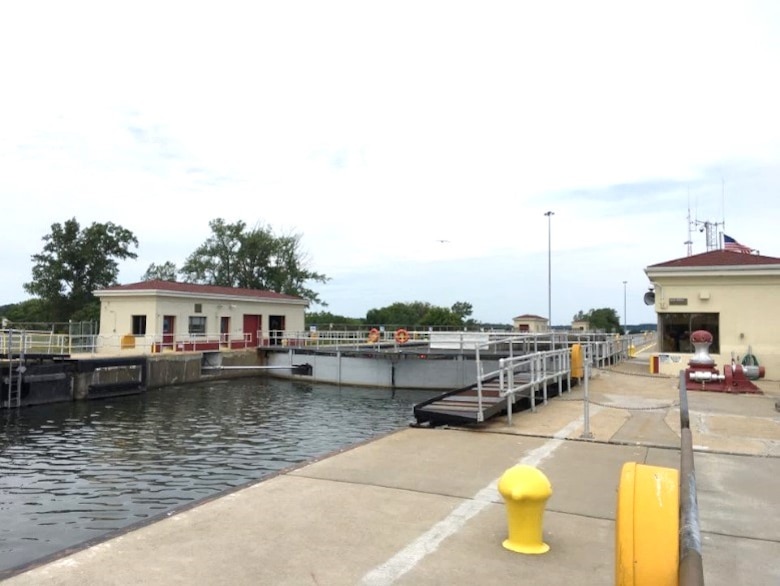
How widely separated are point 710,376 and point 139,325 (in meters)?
28.5

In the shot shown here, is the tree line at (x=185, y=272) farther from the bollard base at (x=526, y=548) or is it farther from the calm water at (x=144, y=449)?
the bollard base at (x=526, y=548)

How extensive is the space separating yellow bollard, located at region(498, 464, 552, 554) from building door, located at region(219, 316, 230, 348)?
33.0 meters

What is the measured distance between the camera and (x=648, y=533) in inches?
127

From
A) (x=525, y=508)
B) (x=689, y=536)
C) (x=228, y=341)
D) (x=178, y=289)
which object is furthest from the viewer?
(x=228, y=341)

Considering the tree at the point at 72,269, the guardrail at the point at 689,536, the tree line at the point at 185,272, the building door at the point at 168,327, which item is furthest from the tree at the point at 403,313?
the guardrail at the point at 689,536

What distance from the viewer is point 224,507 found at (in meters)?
5.94

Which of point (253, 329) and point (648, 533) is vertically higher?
point (253, 329)

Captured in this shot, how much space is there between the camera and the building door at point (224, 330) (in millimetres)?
36550

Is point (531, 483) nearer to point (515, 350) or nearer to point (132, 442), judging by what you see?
point (132, 442)

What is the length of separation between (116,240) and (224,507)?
5282 cm

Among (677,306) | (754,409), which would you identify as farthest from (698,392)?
(677,306)

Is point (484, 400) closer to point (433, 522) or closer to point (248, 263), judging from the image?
point (433, 522)

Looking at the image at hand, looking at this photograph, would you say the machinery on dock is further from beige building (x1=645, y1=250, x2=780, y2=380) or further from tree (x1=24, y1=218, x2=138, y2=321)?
tree (x1=24, y1=218, x2=138, y2=321)

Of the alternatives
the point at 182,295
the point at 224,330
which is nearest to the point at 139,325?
the point at 182,295
